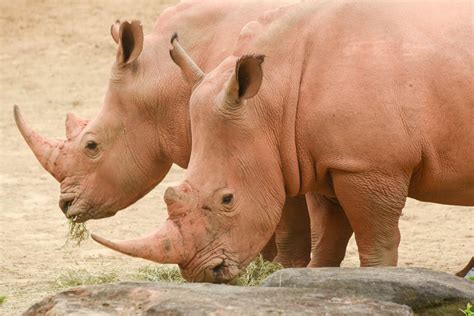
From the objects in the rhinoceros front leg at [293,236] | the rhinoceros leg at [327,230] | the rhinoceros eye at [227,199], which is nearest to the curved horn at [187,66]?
the rhinoceros eye at [227,199]

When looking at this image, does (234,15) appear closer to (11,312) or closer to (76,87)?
(11,312)

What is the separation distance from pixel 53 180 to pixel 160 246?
21.9ft

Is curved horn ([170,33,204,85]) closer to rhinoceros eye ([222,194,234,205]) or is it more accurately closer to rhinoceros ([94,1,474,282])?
rhinoceros ([94,1,474,282])

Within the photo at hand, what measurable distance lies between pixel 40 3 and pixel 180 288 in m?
13.6

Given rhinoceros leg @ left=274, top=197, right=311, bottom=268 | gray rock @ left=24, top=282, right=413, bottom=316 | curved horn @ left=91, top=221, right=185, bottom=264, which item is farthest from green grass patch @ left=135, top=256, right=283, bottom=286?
gray rock @ left=24, top=282, right=413, bottom=316

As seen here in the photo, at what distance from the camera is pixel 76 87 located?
17.0 meters

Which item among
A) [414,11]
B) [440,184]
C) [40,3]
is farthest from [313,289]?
[40,3]

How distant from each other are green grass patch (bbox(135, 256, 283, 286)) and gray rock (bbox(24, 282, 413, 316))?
191 cm

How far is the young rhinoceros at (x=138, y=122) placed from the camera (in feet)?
28.8

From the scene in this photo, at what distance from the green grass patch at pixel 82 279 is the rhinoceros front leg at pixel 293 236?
1203 millimetres

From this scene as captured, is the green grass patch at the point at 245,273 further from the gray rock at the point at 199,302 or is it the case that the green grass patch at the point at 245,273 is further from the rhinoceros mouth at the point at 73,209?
the gray rock at the point at 199,302

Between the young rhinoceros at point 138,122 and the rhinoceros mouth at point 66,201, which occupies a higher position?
the young rhinoceros at point 138,122

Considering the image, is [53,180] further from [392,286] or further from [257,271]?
[392,286]

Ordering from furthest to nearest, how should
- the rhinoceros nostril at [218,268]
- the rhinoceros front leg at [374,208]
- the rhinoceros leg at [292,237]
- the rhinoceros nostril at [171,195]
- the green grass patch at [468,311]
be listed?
the rhinoceros leg at [292,237], the rhinoceros front leg at [374,208], the rhinoceros nostril at [218,268], the rhinoceros nostril at [171,195], the green grass patch at [468,311]
